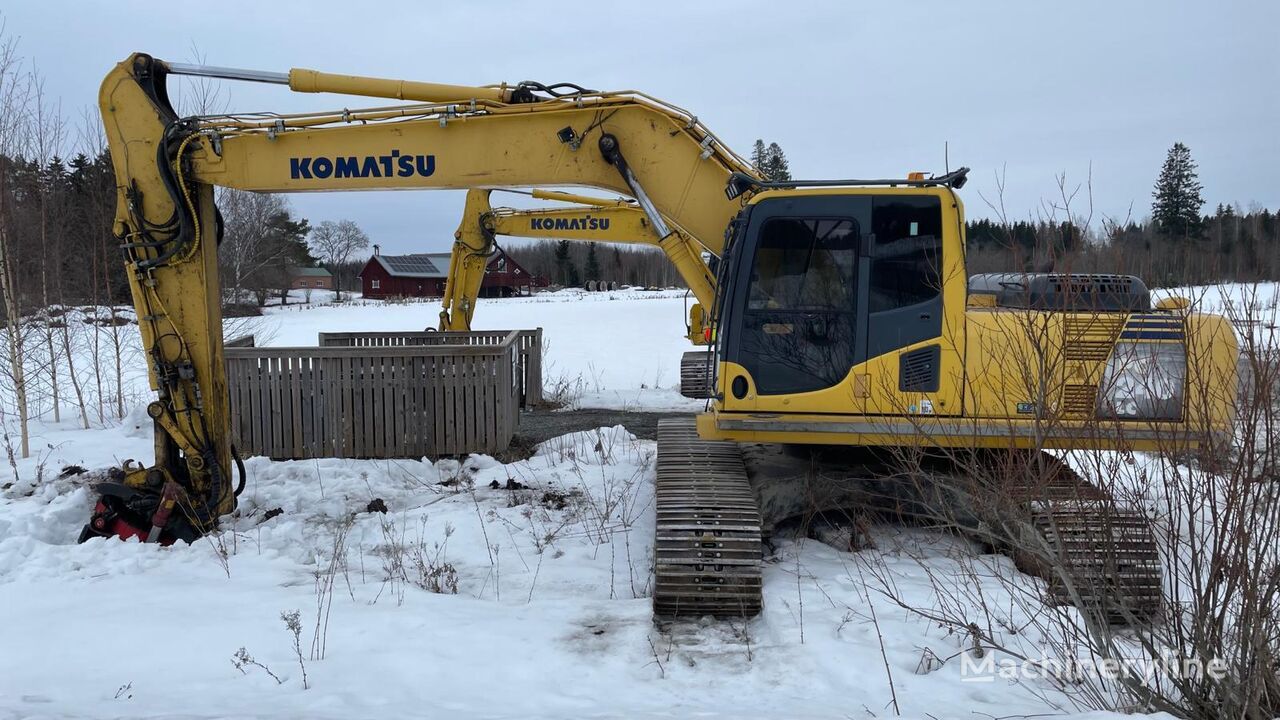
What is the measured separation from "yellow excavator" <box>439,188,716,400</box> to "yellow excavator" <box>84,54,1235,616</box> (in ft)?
23.7

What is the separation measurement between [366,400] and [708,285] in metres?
4.69

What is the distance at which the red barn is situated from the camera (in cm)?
6850

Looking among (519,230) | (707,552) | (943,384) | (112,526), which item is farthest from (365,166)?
(519,230)

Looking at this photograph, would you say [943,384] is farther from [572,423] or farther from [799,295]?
[572,423]

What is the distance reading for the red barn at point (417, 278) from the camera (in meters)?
68.5

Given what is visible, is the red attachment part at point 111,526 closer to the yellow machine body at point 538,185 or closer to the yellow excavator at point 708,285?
the yellow excavator at point 708,285

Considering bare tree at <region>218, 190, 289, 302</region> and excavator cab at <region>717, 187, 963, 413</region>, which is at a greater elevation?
bare tree at <region>218, 190, 289, 302</region>

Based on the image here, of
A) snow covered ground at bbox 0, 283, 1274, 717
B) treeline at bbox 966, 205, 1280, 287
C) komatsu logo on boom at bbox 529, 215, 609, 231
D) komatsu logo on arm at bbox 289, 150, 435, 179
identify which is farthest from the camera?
komatsu logo on boom at bbox 529, 215, 609, 231

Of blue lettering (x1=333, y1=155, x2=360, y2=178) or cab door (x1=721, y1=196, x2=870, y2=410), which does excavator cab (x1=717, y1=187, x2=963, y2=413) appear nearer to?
cab door (x1=721, y1=196, x2=870, y2=410)

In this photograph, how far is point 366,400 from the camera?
9500 millimetres

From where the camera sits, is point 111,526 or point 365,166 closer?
point 111,526

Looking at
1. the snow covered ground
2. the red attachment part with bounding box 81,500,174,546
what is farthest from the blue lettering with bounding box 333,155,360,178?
the red attachment part with bounding box 81,500,174,546

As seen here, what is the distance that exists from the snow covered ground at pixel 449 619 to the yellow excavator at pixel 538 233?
23.1 feet

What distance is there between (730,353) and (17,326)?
29.3 ft
